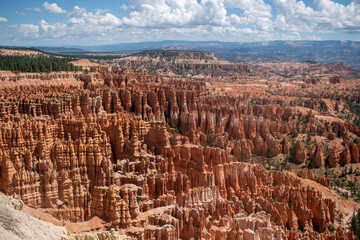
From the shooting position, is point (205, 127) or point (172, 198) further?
point (205, 127)

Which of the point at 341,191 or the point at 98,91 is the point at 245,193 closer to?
the point at 341,191

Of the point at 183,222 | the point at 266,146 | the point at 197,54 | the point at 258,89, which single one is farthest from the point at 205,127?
the point at 197,54

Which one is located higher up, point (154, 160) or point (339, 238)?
point (154, 160)

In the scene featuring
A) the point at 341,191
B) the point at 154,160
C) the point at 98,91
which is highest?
the point at 98,91

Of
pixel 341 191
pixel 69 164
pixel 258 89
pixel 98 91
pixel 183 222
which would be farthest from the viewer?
pixel 258 89

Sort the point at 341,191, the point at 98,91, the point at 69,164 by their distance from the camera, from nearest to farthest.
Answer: the point at 69,164 → the point at 341,191 → the point at 98,91

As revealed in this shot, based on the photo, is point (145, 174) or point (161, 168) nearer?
point (145, 174)

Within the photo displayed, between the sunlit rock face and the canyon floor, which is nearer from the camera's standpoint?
the canyon floor

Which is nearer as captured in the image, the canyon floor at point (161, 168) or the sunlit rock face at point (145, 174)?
the canyon floor at point (161, 168)
